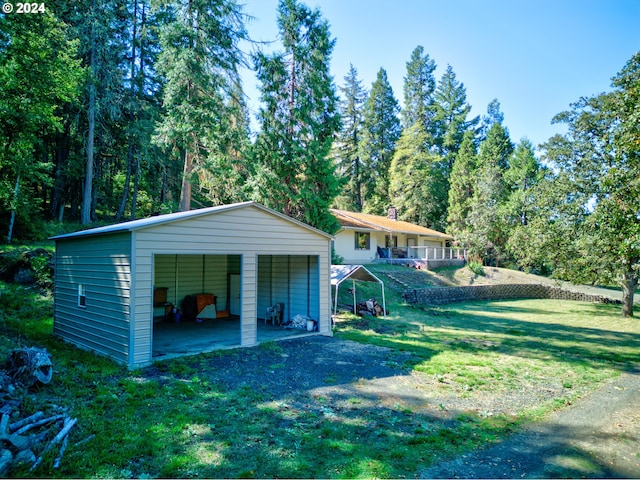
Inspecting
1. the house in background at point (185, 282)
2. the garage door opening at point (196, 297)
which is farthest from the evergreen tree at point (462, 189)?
the house in background at point (185, 282)

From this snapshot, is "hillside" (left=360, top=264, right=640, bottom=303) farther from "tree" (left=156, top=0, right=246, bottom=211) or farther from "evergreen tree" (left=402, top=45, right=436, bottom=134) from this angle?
"evergreen tree" (left=402, top=45, right=436, bottom=134)

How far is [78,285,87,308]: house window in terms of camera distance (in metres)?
8.63

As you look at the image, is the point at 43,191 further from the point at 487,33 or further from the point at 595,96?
the point at 595,96

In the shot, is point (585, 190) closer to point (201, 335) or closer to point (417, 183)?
point (201, 335)

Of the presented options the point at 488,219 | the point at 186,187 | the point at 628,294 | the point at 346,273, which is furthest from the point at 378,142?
the point at 346,273

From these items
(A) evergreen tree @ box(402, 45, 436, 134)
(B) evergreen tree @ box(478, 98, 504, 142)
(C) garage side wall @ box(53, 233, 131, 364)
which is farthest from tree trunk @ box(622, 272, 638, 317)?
(B) evergreen tree @ box(478, 98, 504, 142)

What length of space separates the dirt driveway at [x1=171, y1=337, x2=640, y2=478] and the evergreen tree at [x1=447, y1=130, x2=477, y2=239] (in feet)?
92.1

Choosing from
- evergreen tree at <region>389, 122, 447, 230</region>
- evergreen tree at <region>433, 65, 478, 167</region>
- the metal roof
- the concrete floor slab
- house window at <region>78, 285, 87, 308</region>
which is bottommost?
the concrete floor slab

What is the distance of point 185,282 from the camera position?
13.0 meters

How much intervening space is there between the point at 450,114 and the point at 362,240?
2504cm

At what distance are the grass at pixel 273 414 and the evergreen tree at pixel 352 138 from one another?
3301 centimetres

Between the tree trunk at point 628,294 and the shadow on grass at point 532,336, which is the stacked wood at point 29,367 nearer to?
the shadow on grass at point 532,336

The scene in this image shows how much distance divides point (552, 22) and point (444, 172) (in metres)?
32.0

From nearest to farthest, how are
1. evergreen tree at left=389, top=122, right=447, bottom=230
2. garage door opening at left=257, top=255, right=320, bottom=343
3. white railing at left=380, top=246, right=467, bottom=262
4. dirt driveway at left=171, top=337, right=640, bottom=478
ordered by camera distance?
dirt driveway at left=171, top=337, right=640, bottom=478 → garage door opening at left=257, top=255, right=320, bottom=343 → white railing at left=380, top=246, right=467, bottom=262 → evergreen tree at left=389, top=122, right=447, bottom=230
